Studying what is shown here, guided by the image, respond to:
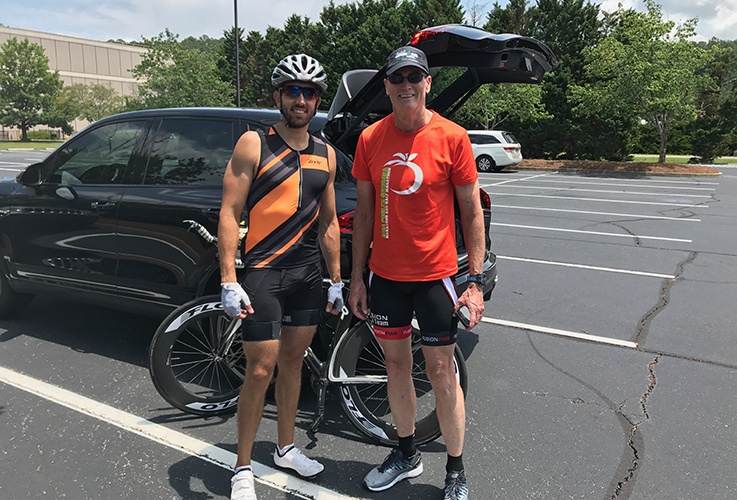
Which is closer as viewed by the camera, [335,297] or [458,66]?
[335,297]

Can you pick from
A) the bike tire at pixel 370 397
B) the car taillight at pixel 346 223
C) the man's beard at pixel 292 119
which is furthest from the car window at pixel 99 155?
the bike tire at pixel 370 397

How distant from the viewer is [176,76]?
30203 mm

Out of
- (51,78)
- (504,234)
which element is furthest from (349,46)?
(51,78)

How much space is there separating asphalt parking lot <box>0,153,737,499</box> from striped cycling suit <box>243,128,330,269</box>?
115 centimetres

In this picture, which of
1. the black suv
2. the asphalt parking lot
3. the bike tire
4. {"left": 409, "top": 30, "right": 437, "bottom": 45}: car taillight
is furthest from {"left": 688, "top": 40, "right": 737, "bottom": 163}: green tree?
the bike tire

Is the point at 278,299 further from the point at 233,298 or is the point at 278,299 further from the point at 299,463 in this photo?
the point at 299,463

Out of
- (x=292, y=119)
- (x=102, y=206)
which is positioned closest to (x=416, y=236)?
(x=292, y=119)

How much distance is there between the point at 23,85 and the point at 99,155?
6669cm

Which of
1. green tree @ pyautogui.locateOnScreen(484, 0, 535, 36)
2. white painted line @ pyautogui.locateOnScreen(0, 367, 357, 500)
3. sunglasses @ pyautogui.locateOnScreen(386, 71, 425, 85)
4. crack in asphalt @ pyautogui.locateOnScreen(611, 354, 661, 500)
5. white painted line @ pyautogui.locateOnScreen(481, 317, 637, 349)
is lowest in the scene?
white painted line @ pyautogui.locateOnScreen(0, 367, 357, 500)

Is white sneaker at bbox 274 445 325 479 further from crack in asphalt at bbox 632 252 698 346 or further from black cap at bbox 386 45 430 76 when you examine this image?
crack in asphalt at bbox 632 252 698 346

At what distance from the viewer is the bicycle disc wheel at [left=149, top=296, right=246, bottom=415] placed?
10.5 feet

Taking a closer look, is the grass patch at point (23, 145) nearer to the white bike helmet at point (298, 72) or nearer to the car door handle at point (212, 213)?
the car door handle at point (212, 213)

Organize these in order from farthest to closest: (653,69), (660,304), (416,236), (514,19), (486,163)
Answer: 1. (514,19)
2. (486,163)
3. (653,69)
4. (660,304)
5. (416,236)

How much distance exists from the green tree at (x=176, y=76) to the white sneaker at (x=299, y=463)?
2975cm
